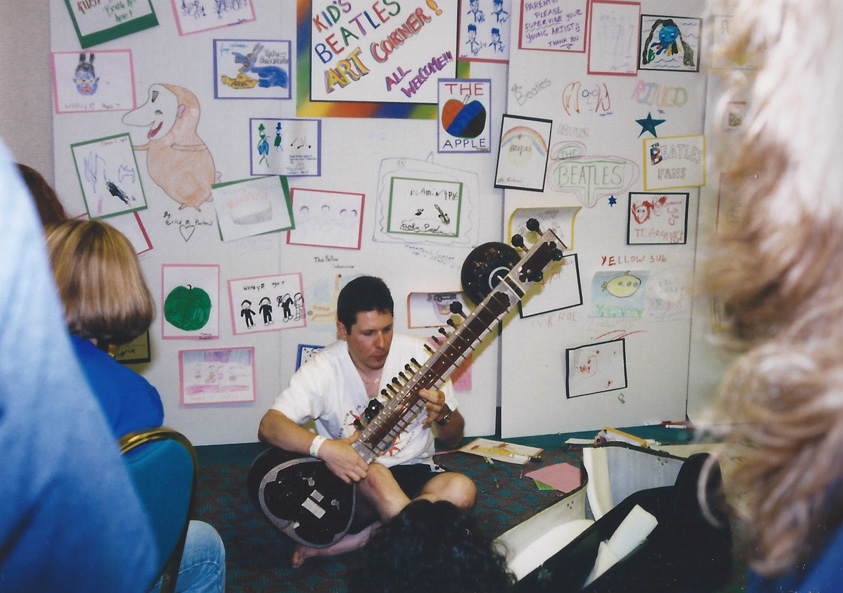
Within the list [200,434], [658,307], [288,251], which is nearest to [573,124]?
[658,307]

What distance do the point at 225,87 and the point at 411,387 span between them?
184cm

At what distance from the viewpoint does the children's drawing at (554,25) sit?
10.9 ft

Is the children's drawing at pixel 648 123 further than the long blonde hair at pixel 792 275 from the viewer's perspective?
Yes

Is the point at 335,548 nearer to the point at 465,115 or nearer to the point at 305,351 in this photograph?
the point at 305,351

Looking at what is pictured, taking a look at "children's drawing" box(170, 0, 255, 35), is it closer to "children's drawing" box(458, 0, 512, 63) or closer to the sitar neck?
"children's drawing" box(458, 0, 512, 63)

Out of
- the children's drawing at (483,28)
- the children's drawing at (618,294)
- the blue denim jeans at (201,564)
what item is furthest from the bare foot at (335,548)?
the children's drawing at (483,28)

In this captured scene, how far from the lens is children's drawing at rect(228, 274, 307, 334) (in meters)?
3.35

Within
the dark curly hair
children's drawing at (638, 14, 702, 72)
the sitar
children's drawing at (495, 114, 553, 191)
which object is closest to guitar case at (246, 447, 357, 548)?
the sitar

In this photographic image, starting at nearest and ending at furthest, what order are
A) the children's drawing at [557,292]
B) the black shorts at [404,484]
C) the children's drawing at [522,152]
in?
the black shorts at [404,484] < the children's drawing at [522,152] < the children's drawing at [557,292]

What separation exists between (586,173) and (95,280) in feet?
8.83

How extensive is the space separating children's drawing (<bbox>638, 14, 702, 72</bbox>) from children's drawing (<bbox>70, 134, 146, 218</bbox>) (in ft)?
8.72

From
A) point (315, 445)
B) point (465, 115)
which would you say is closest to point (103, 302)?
point (315, 445)

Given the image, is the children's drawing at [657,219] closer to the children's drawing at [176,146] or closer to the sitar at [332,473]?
the sitar at [332,473]

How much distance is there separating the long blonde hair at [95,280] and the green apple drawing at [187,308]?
1.86 metres
